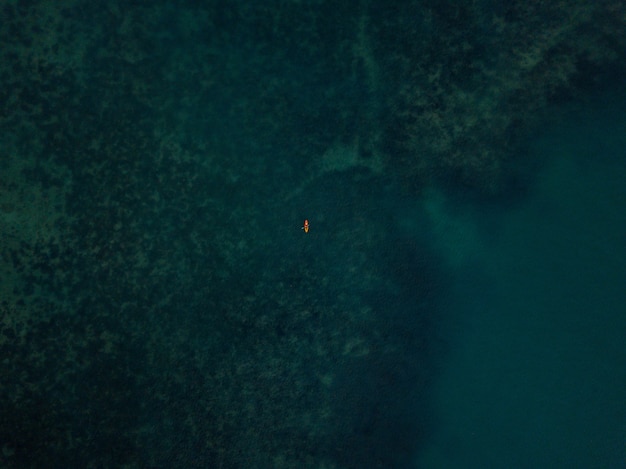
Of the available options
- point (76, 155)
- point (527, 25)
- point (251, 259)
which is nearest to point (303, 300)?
point (251, 259)

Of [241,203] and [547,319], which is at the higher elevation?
[241,203]

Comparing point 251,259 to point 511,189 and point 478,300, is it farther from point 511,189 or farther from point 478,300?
point 511,189

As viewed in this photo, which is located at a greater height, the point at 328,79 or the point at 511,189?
the point at 328,79
